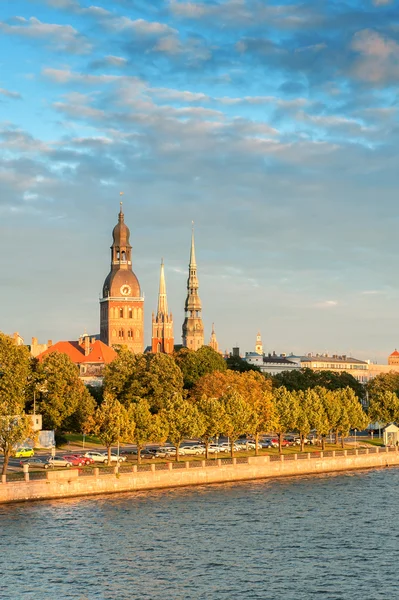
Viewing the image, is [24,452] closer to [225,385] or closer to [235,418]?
[235,418]

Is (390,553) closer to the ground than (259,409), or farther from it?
closer to the ground

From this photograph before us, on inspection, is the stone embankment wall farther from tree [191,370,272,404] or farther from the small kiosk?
tree [191,370,272,404]

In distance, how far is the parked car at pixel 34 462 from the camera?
97.8 m

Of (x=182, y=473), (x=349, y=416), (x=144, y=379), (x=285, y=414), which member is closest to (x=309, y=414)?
(x=285, y=414)

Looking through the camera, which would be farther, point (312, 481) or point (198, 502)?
point (312, 481)

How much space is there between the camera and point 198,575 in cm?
5953

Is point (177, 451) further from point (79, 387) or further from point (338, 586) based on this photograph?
point (338, 586)

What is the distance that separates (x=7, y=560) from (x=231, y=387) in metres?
84.7

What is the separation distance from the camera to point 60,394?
129625mm

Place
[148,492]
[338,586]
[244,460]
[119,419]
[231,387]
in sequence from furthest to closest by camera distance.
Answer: [231,387] → [244,460] → [119,419] → [148,492] → [338,586]

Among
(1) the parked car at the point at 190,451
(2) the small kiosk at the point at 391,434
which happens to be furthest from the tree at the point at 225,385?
(1) the parked car at the point at 190,451

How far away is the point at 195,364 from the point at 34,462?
72.3 metres

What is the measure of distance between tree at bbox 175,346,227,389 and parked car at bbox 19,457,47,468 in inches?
2496

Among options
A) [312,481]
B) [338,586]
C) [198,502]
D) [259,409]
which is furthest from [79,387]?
[338,586]
